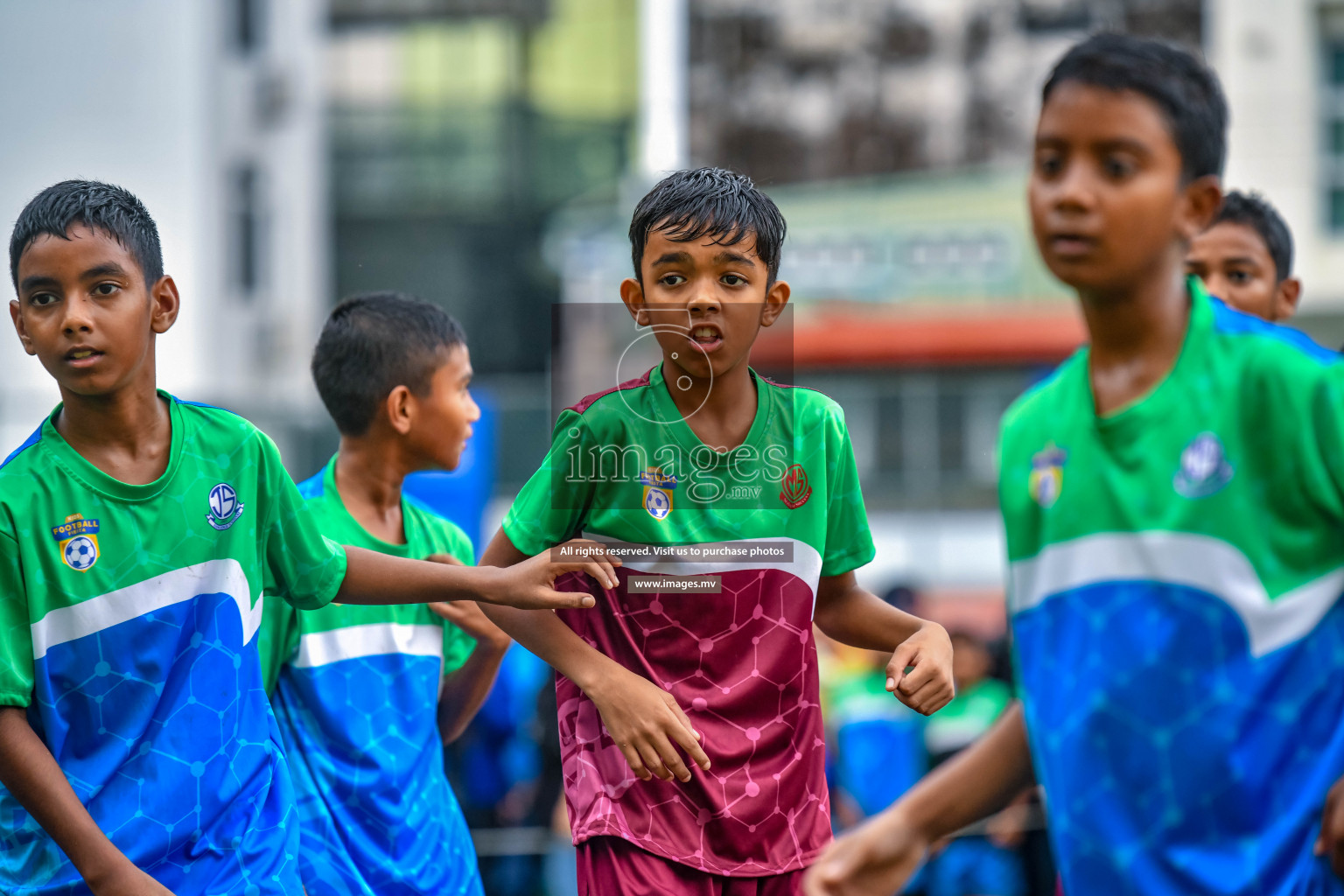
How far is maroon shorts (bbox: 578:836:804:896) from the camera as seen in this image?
8.18 feet

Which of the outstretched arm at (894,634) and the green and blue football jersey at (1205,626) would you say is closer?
the green and blue football jersey at (1205,626)

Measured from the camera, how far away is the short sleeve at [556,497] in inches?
103

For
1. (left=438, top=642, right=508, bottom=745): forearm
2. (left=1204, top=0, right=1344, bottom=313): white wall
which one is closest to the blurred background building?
(left=1204, top=0, right=1344, bottom=313): white wall

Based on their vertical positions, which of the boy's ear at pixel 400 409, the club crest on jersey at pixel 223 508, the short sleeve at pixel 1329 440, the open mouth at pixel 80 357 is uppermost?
the open mouth at pixel 80 357

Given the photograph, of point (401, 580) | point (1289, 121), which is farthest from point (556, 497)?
point (1289, 121)

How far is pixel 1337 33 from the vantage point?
17047mm

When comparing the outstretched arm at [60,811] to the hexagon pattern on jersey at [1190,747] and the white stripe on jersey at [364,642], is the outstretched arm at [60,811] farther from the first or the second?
the hexagon pattern on jersey at [1190,747]

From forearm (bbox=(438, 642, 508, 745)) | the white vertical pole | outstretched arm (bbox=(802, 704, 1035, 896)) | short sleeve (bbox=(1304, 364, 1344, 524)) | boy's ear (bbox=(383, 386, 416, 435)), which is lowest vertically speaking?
forearm (bbox=(438, 642, 508, 745))

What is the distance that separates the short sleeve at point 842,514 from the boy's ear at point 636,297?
0.41 meters

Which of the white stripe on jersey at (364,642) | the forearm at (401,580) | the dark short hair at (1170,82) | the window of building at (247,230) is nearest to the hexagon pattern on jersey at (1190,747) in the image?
the dark short hair at (1170,82)

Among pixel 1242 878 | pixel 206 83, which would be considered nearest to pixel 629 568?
pixel 1242 878

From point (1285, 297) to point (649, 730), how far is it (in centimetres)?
244

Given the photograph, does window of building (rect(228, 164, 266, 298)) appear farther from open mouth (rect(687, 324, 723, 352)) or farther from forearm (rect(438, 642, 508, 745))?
open mouth (rect(687, 324, 723, 352))

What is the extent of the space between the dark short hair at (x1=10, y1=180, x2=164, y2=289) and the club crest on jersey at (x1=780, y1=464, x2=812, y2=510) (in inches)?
48.9
